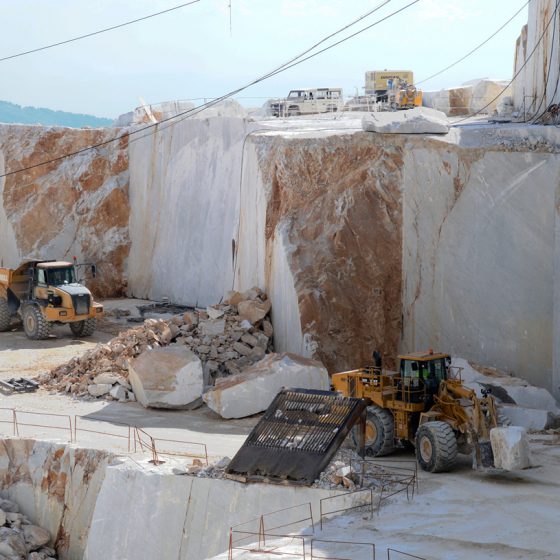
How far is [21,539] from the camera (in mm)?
16922

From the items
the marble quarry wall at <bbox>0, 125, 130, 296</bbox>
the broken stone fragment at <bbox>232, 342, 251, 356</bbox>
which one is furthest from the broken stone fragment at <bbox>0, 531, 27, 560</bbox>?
the marble quarry wall at <bbox>0, 125, 130, 296</bbox>

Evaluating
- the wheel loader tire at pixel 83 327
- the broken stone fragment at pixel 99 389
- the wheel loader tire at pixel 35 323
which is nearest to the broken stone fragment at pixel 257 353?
the broken stone fragment at pixel 99 389

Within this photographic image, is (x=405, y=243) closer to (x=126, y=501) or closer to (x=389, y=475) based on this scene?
(x=389, y=475)

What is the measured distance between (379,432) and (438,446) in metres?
1.55

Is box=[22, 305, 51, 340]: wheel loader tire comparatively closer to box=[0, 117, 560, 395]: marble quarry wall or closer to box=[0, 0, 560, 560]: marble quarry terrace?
box=[0, 0, 560, 560]: marble quarry terrace

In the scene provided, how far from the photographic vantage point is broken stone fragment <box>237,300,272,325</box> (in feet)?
74.4

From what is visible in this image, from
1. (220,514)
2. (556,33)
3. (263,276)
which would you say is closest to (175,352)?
(263,276)

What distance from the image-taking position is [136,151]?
1319 inches

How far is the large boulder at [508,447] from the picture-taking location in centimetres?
1448

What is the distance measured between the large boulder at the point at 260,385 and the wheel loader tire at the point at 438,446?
15.4 feet

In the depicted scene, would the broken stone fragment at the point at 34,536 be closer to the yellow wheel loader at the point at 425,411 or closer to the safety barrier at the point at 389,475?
the yellow wheel loader at the point at 425,411

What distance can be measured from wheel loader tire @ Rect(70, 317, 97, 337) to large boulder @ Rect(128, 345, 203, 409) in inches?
267

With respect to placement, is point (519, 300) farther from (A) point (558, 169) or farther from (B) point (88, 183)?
(B) point (88, 183)

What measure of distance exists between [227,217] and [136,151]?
6335 millimetres
